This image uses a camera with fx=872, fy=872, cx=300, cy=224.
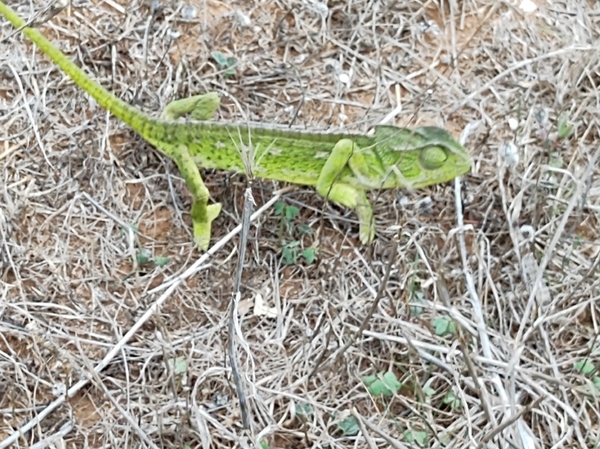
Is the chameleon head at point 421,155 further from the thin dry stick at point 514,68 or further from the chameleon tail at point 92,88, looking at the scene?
the chameleon tail at point 92,88

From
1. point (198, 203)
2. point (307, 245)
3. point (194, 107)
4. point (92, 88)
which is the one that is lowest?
point (307, 245)

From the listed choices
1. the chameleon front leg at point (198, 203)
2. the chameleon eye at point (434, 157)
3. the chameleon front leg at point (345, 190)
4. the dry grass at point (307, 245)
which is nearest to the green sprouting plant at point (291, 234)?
the dry grass at point (307, 245)

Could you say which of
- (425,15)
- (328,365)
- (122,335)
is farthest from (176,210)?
(425,15)

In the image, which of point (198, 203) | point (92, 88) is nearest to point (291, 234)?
point (198, 203)

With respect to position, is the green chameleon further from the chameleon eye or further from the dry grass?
the dry grass

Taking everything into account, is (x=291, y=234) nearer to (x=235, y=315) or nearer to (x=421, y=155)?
(x=421, y=155)

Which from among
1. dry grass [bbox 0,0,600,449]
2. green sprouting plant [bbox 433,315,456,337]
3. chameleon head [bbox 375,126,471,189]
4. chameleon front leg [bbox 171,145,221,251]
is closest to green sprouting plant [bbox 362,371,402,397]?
dry grass [bbox 0,0,600,449]

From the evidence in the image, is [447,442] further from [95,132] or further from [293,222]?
[95,132]
